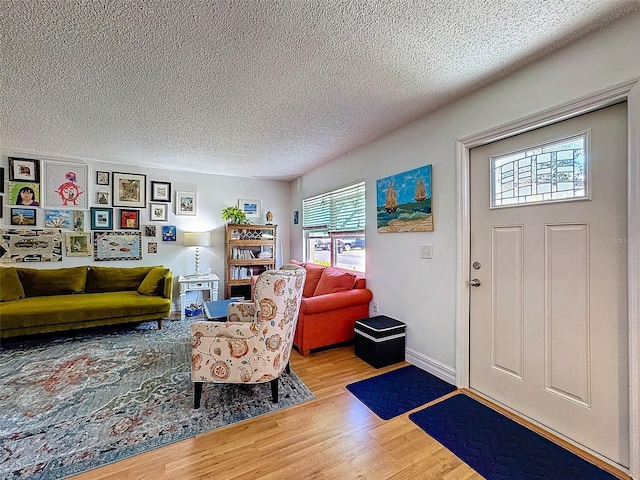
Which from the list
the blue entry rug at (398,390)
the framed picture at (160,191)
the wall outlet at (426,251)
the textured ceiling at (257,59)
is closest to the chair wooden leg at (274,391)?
the blue entry rug at (398,390)

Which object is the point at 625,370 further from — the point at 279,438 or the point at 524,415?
the point at 279,438

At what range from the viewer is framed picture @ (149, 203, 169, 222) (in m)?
4.43

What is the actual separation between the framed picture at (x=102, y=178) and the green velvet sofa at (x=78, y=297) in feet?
4.15

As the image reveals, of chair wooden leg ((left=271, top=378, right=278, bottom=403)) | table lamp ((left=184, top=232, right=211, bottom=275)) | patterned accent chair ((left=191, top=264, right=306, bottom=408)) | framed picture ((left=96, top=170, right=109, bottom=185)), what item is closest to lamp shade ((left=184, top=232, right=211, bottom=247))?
table lamp ((left=184, top=232, right=211, bottom=275))

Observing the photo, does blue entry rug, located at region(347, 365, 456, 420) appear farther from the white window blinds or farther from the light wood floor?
the white window blinds

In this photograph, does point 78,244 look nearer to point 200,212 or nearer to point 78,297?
point 78,297

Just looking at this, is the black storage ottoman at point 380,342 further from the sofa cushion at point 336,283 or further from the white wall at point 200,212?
the white wall at point 200,212

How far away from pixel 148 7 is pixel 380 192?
2.39 meters

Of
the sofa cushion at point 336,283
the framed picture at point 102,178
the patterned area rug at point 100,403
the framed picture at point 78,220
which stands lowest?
the patterned area rug at point 100,403

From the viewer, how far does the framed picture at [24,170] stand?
3.68 metres

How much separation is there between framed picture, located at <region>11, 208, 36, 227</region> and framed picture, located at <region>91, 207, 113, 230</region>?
64 centimetres

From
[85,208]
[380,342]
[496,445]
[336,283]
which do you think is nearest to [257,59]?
A: [336,283]

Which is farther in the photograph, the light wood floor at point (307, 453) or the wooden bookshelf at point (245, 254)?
the wooden bookshelf at point (245, 254)

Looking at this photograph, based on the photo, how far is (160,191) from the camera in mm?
4477
